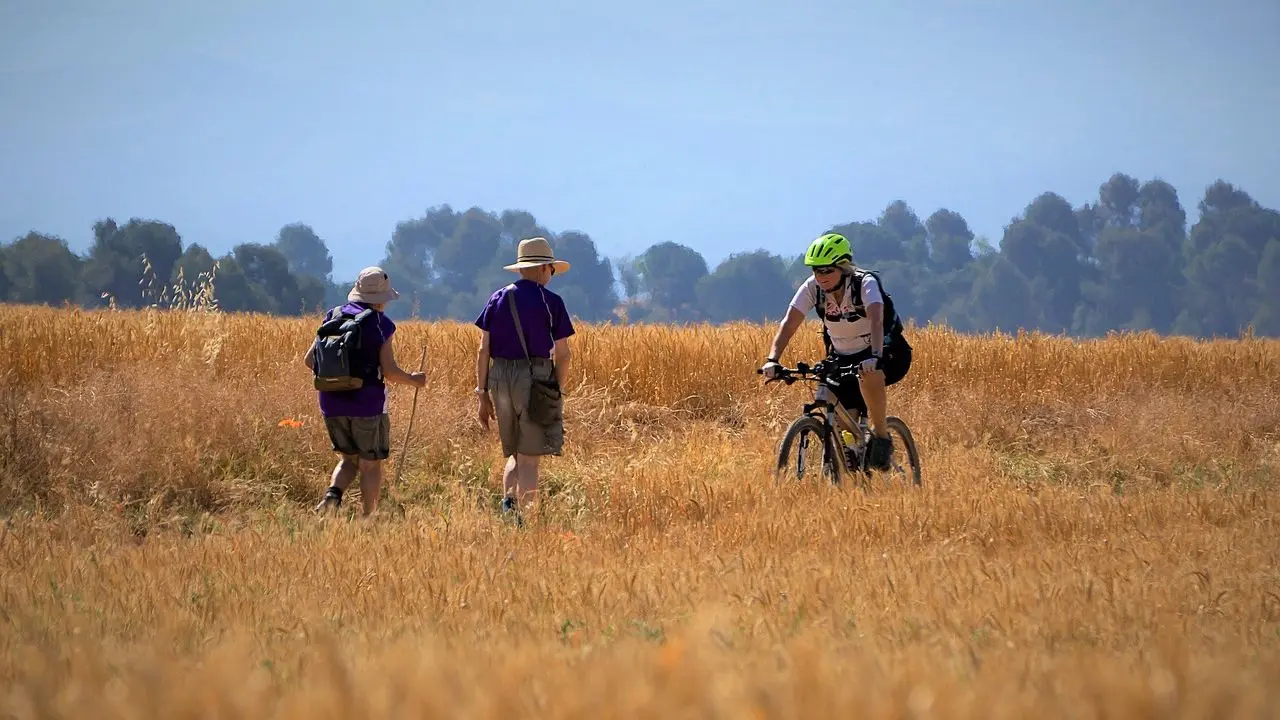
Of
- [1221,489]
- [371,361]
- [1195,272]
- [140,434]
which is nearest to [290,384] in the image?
[140,434]

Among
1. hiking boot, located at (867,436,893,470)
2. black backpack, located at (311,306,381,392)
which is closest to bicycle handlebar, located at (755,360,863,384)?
hiking boot, located at (867,436,893,470)

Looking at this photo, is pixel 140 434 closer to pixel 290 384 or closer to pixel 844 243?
pixel 290 384

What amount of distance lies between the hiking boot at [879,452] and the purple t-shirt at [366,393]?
141 inches

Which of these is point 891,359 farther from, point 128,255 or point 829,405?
point 128,255

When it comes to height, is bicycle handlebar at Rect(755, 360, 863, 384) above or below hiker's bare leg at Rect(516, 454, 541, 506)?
above

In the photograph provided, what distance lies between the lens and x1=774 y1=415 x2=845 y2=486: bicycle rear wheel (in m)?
8.27

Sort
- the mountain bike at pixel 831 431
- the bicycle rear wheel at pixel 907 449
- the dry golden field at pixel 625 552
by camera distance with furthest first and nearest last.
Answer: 1. the bicycle rear wheel at pixel 907 449
2. the mountain bike at pixel 831 431
3. the dry golden field at pixel 625 552

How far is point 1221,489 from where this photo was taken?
8.95m

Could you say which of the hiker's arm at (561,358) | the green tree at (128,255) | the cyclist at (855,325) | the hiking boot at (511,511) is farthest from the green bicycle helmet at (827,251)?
the green tree at (128,255)

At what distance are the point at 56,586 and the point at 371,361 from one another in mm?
2558

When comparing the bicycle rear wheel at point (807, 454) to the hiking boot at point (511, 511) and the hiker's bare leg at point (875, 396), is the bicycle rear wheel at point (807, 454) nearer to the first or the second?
the hiker's bare leg at point (875, 396)

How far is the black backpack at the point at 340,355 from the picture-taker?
7441 mm

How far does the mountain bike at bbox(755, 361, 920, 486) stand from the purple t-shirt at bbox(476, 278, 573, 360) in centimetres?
155

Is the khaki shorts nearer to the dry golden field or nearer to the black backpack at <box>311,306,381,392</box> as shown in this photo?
the dry golden field
